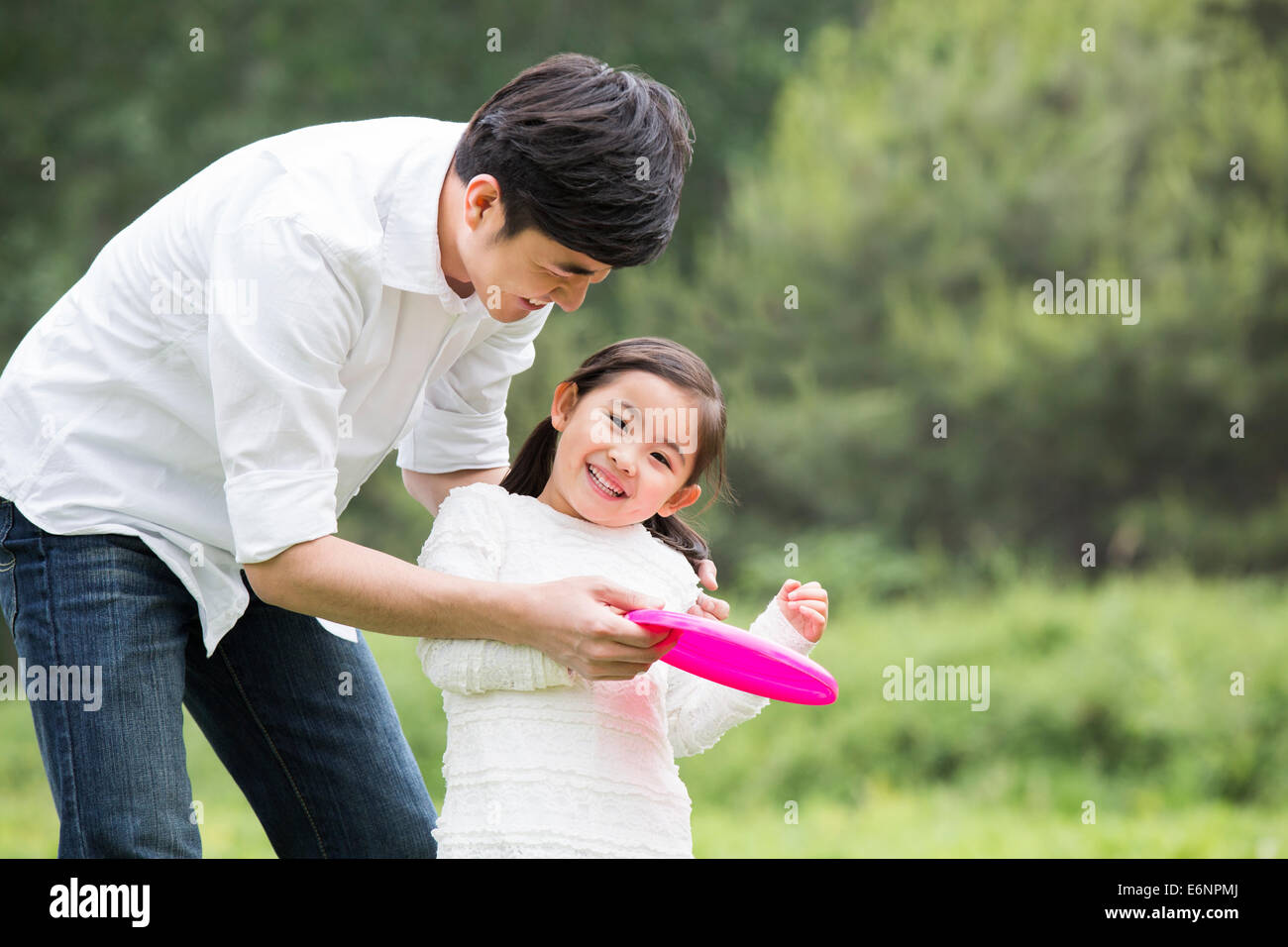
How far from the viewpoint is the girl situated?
206 centimetres

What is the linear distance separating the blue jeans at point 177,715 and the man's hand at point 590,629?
57cm

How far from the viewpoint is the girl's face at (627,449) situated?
7.20 ft

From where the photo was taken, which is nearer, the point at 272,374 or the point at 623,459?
the point at 272,374

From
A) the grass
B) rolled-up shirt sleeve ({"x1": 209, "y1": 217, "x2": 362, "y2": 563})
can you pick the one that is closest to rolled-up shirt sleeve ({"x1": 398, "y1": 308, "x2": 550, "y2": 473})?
rolled-up shirt sleeve ({"x1": 209, "y1": 217, "x2": 362, "y2": 563})

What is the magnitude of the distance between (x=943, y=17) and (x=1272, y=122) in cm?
307

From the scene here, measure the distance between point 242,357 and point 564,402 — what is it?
0.59 metres

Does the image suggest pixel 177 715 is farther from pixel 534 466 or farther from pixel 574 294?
pixel 574 294

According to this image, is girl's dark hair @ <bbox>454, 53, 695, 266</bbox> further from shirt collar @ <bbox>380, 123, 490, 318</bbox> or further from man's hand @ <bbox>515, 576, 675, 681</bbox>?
man's hand @ <bbox>515, 576, 675, 681</bbox>

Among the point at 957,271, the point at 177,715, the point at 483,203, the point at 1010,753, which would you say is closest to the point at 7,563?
the point at 177,715

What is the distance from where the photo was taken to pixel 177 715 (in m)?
2.16

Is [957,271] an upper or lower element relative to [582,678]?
upper
